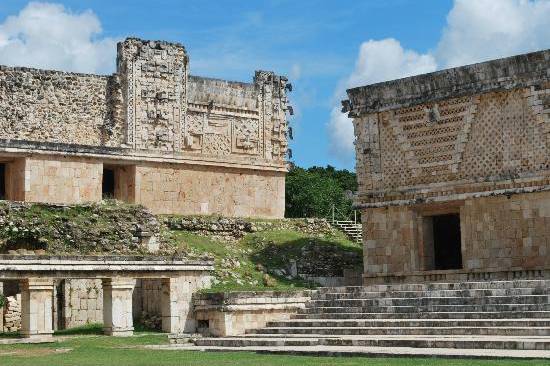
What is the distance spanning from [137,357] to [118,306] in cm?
455

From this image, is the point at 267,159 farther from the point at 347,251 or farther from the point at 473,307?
the point at 473,307

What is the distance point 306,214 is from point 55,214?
79.0 ft

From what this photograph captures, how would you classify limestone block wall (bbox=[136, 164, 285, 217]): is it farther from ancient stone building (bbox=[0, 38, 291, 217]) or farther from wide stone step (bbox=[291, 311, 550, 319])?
wide stone step (bbox=[291, 311, 550, 319])

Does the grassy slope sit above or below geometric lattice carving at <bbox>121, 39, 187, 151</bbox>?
below

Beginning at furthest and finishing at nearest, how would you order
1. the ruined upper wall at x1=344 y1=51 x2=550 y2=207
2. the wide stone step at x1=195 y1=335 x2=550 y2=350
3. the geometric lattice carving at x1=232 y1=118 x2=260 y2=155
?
1. the geometric lattice carving at x1=232 y1=118 x2=260 y2=155
2. the ruined upper wall at x1=344 y1=51 x2=550 y2=207
3. the wide stone step at x1=195 y1=335 x2=550 y2=350

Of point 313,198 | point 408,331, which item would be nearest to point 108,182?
point 408,331

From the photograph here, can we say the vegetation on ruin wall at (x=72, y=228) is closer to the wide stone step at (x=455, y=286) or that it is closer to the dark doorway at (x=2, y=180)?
the dark doorway at (x=2, y=180)

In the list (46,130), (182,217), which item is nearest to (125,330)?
(182,217)

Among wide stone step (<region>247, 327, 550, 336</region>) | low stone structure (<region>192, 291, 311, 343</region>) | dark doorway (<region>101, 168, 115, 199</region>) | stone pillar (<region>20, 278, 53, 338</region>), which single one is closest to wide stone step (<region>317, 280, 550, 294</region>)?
low stone structure (<region>192, 291, 311, 343</region>)

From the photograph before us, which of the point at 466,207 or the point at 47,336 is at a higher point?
the point at 466,207

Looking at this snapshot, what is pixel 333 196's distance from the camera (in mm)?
46781

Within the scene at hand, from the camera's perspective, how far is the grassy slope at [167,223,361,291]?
22.6 metres

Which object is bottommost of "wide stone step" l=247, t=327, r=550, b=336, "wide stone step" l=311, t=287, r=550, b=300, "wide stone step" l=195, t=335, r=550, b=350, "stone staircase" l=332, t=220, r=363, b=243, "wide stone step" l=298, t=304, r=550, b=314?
"wide stone step" l=195, t=335, r=550, b=350

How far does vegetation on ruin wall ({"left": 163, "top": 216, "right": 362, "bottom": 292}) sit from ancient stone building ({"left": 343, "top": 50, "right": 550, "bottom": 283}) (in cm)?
191
